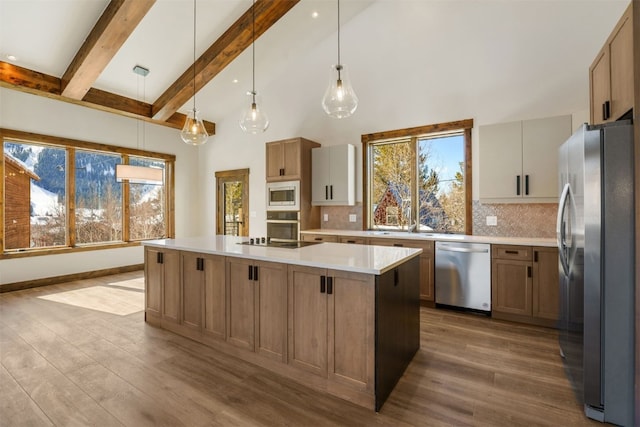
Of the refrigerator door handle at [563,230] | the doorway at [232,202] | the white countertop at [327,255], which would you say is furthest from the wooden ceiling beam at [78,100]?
the refrigerator door handle at [563,230]

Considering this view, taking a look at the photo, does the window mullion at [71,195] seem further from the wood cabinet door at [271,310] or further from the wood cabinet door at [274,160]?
the wood cabinet door at [271,310]

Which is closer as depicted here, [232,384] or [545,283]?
[232,384]

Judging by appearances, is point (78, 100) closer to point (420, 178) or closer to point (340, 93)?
point (340, 93)

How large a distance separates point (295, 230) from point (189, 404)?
3476mm

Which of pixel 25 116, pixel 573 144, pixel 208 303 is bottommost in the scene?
pixel 208 303

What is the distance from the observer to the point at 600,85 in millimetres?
2443

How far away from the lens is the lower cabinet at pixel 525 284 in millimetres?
3191

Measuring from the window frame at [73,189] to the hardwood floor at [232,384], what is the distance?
89.7 inches

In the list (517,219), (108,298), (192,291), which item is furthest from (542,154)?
(108,298)

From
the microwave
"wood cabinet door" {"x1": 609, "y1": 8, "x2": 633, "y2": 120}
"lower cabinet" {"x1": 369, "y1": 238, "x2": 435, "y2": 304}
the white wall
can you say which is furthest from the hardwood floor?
the microwave

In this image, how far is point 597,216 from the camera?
5.91 ft

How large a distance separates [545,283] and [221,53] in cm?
520

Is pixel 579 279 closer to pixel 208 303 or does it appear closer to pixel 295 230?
pixel 208 303

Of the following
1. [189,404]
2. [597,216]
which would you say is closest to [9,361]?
[189,404]
